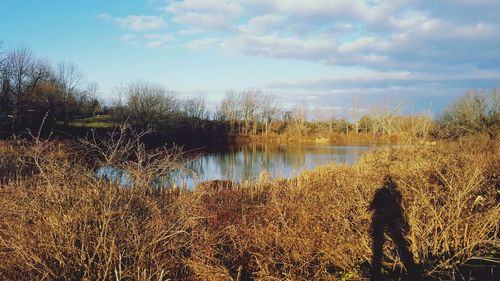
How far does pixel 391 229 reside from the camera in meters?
6.59

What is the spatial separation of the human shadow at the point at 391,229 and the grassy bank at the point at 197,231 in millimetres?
112

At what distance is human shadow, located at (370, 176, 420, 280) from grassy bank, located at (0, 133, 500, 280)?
4.4 inches

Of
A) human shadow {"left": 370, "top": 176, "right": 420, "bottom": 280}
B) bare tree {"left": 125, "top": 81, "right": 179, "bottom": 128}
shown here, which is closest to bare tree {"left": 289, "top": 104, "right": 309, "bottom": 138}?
bare tree {"left": 125, "top": 81, "right": 179, "bottom": 128}

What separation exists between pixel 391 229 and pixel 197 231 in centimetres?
313

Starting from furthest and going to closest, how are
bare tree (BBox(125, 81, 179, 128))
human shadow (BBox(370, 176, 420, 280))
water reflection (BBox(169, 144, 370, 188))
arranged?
bare tree (BBox(125, 81, 179, 128)) < water reflection (BBox(169, 144, 370, 188)) < human shadow (BBox(370, 176, 420, 280))

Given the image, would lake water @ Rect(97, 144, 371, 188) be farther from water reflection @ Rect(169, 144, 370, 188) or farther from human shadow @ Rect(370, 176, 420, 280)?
human shadow @ Rect(370, 176, 420, 280)

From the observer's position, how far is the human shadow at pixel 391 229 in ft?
20.7

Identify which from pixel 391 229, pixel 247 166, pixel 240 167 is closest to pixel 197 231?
pixel 391 229

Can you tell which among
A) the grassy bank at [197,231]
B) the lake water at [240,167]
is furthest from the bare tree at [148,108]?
the grassy bank at [197,231]

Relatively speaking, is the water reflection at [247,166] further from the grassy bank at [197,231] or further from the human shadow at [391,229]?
the human shadow at [391,229]

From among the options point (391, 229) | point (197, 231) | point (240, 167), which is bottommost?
point (240, 167)

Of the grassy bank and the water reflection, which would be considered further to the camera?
the water reflection

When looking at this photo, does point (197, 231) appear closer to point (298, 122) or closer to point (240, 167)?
point (240, 167)

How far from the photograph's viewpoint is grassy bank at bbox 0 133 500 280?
5008 millimetres
